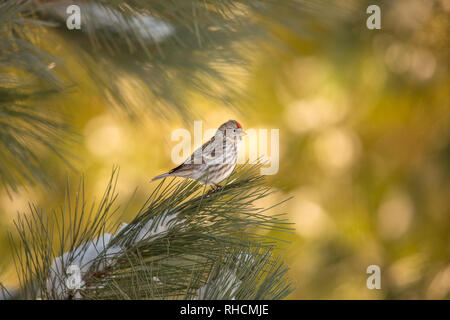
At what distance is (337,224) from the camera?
229 centimetres

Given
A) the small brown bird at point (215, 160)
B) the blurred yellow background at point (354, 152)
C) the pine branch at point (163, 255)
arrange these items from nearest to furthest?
the pine branch at point (163, 255)
the small brown bird at point (215, 160)
the blurred yellow background at point (354, 152)

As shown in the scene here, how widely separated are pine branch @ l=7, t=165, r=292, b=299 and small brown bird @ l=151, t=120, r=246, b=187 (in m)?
0.38

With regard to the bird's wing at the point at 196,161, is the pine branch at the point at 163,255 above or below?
below

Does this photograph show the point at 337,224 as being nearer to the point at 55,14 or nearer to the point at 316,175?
the point at 316,175

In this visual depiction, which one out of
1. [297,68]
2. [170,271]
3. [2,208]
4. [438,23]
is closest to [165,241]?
[170,271]

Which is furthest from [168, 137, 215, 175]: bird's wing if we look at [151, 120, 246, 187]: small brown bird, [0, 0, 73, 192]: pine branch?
[0, 0, 73, 192]: pine branch

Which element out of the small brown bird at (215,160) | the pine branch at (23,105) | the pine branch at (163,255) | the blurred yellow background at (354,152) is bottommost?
the pine branch at (163,255)

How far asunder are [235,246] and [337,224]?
1.75 metres

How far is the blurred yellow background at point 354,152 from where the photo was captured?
6.80 feet

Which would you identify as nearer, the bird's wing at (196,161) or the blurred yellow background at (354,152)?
the bird's wing at (196,161)

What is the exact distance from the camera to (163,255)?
23.4 inches

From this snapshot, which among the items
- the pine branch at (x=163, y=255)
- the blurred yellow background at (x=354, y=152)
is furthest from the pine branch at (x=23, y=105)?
the blurred yellow background at (x=354, y=152)

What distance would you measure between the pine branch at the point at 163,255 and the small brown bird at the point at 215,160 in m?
0.38

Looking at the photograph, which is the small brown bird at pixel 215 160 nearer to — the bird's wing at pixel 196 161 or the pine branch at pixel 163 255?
the bird's wing at pixel 196 161
